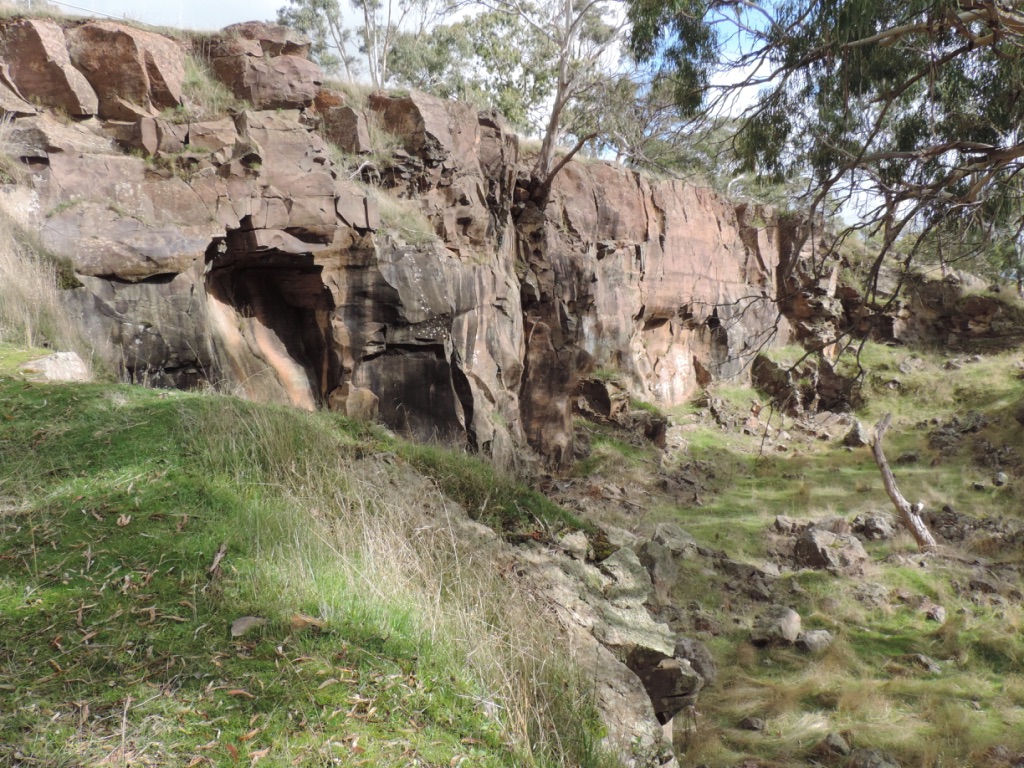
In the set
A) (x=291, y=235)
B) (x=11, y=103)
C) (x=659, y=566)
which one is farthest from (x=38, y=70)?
(x=659, y=566)

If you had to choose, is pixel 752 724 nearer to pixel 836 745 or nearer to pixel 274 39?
pixel 836 745

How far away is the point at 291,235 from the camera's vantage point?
10.8 metres

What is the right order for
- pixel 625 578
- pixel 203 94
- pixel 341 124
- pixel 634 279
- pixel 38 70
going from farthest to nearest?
pixel 634 279 < pixel 341 124 < pixel 203 94 < pixel 38 70 < pixel 625 578

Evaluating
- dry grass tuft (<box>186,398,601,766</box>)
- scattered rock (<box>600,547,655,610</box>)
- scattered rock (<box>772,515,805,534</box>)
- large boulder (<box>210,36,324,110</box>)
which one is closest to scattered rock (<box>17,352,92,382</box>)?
dry grass tuft (<box>186,398,601,766</box>)

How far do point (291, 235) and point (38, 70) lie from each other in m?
3.80

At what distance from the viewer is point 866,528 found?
43.7 ft

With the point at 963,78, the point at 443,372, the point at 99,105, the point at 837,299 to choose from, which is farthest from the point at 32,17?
the point at 837,299

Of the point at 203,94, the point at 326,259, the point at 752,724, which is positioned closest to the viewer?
the point at 752,724

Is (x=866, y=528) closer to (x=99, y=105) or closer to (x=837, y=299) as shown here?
(x=99, y=105)

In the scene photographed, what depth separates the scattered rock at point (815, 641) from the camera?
8.22 meters

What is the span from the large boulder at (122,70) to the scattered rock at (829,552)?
11.3 metres

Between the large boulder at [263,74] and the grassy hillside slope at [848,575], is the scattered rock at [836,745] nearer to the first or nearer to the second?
the grassy hillside slope at [848,575]

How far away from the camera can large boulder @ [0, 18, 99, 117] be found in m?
10.1

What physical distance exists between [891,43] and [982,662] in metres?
6.15
